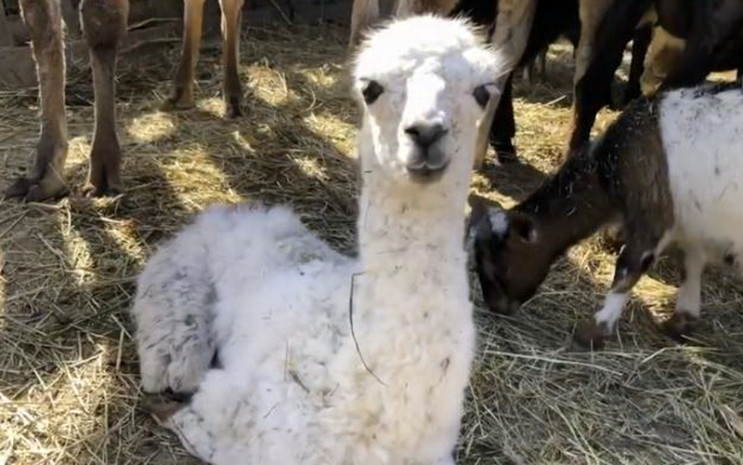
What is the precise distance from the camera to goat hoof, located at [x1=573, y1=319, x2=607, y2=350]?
13.8 ft

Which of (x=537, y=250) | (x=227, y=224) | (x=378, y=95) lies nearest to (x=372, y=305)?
(x=378, y=95)

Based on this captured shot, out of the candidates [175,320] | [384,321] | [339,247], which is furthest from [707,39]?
[175,320]

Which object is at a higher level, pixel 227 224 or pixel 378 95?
pixel 378 95

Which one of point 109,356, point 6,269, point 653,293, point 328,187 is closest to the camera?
point 109,356

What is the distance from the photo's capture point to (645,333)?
439 centimetres

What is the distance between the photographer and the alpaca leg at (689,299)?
438cm

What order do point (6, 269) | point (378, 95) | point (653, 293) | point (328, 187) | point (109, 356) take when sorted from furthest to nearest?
point (328, 187) < point (653, 293) < point (6, 269) < point (109, 356) < point (378, 95)

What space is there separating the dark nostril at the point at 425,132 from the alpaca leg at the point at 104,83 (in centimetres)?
273

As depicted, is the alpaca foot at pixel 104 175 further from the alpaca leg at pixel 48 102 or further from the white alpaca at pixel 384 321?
the white alpaca at pixel 384 321

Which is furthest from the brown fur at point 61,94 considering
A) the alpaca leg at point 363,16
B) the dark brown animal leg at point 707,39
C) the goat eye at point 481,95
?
the dark brown animal leg at point 707,39

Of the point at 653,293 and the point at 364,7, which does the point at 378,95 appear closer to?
the point at 653,293

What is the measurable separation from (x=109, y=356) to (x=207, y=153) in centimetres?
214

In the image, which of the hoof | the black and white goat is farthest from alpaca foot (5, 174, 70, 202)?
the hoof

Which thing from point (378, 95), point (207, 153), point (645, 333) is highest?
point (378, 95)
